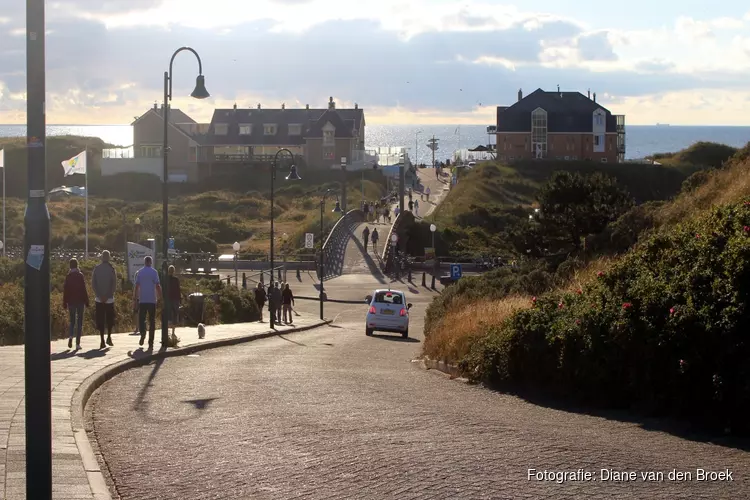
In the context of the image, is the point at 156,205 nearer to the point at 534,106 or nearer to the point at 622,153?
the point at 534,106

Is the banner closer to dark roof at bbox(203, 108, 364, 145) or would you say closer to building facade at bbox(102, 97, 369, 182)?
building facade at bbox(102, 97, 369, 182)

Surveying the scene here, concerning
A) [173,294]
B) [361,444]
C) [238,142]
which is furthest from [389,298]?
[238,142]

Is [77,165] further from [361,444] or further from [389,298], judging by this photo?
[361,444]

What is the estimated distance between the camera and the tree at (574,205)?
3497cm

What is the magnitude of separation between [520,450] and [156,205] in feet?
270

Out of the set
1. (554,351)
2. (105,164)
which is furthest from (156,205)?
(554,351)

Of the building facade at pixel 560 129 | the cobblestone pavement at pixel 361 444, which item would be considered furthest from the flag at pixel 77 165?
the building facade at pixel 560 129

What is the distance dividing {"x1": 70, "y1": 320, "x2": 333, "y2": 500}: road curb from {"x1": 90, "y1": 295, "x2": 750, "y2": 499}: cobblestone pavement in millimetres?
170

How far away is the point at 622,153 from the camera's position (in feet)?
371

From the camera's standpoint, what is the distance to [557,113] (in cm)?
10819

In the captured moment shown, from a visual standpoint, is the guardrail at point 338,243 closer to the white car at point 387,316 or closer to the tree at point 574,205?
the tree at point 574,205

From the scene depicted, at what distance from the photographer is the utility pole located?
606cm

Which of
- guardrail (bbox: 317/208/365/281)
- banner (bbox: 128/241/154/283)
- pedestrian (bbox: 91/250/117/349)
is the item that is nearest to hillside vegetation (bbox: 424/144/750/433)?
pedestrian (bbox: 91/250/117/349)

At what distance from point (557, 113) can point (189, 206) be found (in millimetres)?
43627
